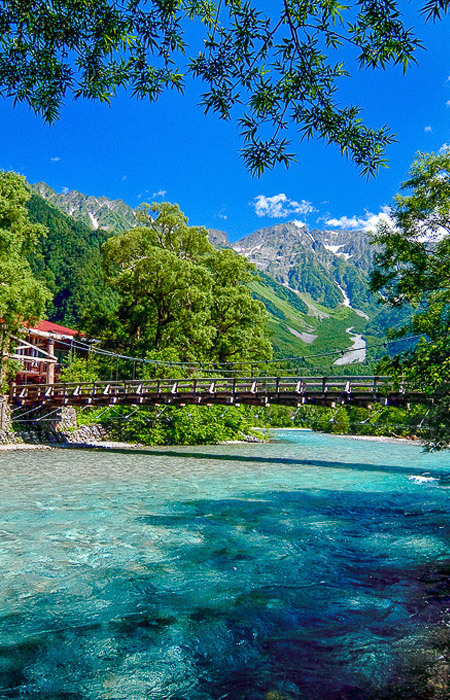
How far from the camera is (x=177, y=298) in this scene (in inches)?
Answer: 1039

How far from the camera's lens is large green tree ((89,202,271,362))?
2631 cm

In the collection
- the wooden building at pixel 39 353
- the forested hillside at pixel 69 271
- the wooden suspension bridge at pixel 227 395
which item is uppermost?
the forested hillside at pixel 69 271

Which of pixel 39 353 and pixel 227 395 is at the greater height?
pixel 39 353

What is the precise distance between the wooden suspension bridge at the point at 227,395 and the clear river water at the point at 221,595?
22.2ft

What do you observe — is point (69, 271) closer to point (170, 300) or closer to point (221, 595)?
point (170, 300)

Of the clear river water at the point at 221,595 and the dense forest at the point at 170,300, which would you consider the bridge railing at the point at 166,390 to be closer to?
the dense forest at the point at 170,300

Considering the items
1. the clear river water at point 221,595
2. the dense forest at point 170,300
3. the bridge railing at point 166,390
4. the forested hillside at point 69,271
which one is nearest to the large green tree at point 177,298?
the dense forest at point 170,300

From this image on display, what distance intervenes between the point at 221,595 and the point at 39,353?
32104 mm

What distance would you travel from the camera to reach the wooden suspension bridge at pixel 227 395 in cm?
1811

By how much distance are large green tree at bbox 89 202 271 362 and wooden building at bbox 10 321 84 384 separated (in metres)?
3.56

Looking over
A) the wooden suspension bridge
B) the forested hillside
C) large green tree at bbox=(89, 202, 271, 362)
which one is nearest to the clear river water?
the wooden suspension bridge

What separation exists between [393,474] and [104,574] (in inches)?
527

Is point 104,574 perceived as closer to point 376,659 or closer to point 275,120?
point 376,659

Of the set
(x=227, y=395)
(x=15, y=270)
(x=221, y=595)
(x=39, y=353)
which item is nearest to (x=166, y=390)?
(x=227, y=395)
